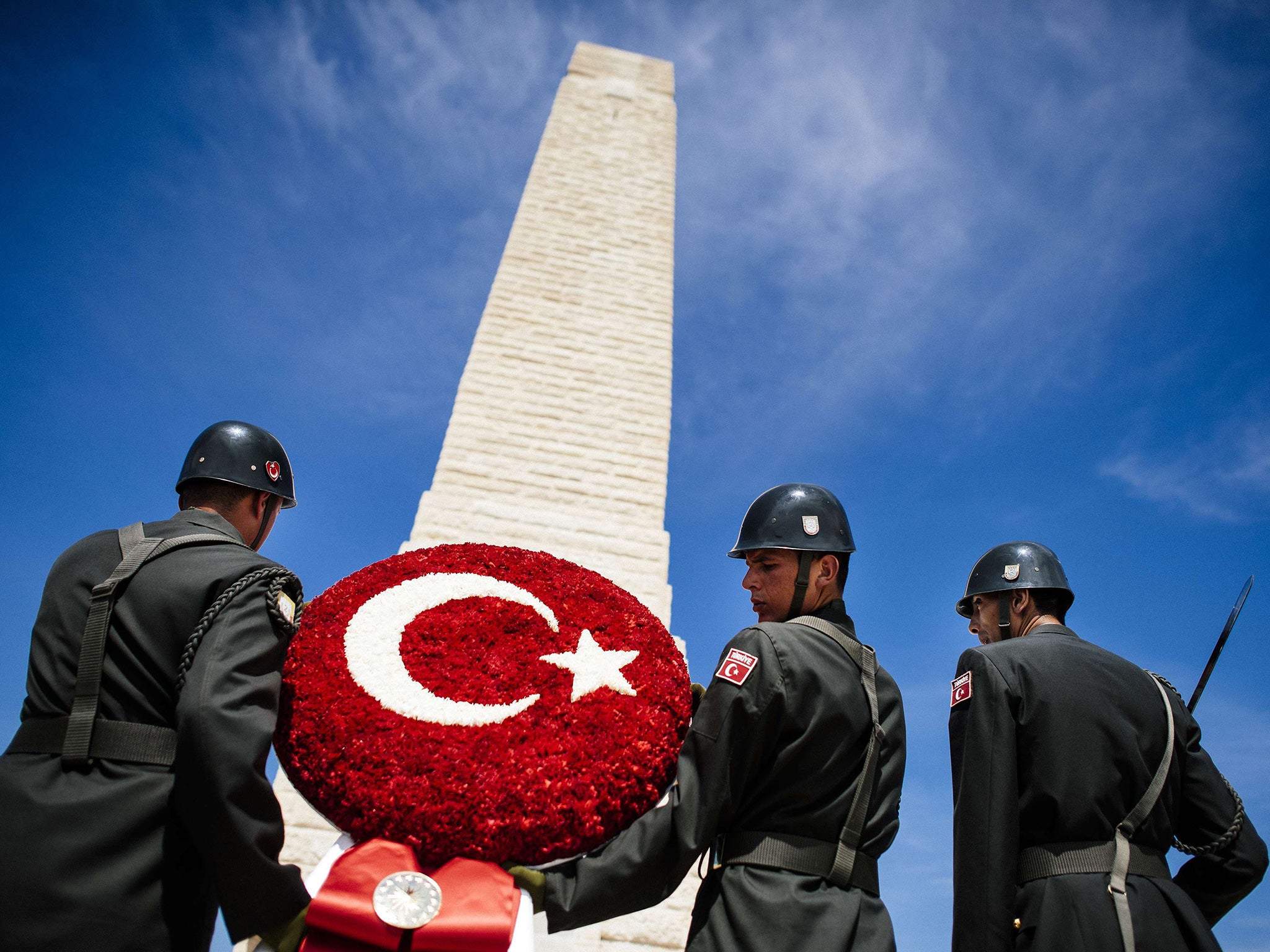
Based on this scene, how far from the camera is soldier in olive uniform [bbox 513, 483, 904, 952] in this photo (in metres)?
1.79

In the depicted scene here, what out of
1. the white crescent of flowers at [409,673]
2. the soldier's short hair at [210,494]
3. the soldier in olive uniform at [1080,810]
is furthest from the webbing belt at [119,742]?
the soldier in olive uniform at [1080,810]

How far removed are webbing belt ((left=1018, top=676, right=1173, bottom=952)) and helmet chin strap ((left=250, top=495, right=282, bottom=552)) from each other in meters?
2.32

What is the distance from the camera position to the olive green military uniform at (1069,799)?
198 cm

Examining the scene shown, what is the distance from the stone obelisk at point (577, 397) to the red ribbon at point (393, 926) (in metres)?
3.12

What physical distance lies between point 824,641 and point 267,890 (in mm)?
1391

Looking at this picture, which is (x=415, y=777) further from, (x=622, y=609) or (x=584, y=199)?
(x=584, y=199)

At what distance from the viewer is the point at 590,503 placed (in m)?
5.78

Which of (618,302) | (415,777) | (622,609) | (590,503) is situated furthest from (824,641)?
(618,302)

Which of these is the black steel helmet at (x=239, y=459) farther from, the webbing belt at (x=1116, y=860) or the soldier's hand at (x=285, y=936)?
the webbing belt at (x=1116, y=860)

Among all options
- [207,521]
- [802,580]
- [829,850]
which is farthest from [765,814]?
[207,521]

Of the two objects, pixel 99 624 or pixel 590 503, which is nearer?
pixel 99 624

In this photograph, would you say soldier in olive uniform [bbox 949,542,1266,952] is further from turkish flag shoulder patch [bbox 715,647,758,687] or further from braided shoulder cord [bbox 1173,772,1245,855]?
turkish flag shoulder patch [bbox 715,647,758,687]

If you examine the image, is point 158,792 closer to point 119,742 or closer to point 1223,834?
point 119,742

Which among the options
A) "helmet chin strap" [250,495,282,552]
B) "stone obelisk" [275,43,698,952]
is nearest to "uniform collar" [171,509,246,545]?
"helmet chin strap" [250,495,282,552]
